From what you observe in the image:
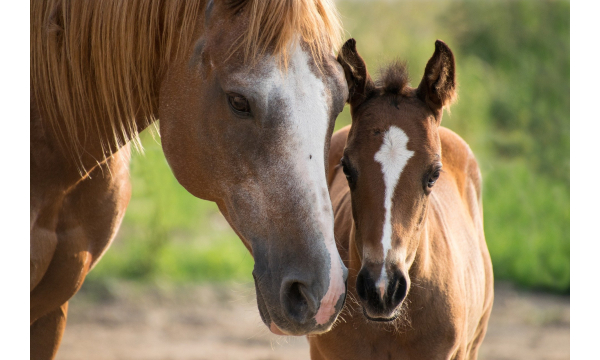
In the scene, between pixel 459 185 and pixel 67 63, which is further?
pixel 459 185

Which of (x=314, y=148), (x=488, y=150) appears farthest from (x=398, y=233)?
(x=488, y=150)

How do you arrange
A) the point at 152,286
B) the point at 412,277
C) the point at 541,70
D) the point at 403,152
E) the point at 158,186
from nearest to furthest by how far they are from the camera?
the point at 403,152
the point at 412,277
the point at 152,286
the point at 158,186
the point at 541,70

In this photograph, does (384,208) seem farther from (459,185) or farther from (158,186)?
(158,186)

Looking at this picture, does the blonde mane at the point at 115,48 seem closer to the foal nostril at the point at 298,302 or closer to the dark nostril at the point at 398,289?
the foal nostril at the point at 298,302

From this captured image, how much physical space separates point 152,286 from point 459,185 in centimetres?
352

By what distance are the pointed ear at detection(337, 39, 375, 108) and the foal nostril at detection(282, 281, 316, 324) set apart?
2.71 ft

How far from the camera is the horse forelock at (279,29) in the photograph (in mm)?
1523

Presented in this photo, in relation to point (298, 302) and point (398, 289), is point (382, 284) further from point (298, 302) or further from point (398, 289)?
point (298, 302)

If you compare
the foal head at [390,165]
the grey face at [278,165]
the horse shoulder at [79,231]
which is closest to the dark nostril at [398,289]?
the foal head at [390,165]

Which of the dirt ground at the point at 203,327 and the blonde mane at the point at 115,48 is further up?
the blonde mane at the point at 115,48

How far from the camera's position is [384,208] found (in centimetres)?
184

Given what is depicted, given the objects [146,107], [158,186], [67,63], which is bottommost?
[158,186]

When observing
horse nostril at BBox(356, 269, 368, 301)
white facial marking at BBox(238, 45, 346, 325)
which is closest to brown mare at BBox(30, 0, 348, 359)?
white facial marking at BBox(238, 45, 346, 325)

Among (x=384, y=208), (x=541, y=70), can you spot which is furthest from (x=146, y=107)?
(x=541, y=70)
